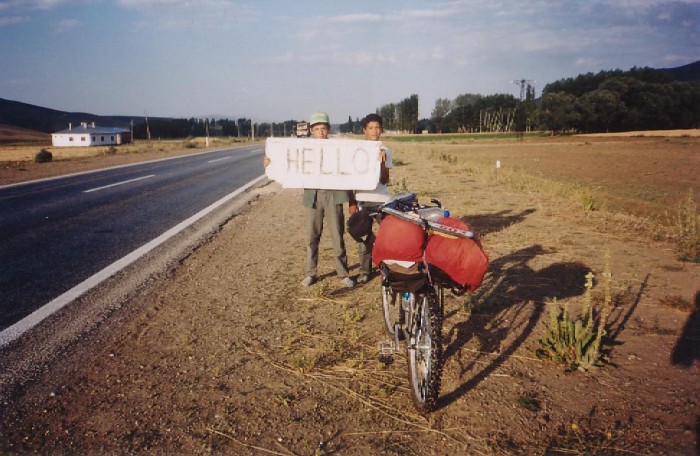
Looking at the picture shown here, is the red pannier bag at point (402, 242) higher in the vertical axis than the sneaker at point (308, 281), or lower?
higher

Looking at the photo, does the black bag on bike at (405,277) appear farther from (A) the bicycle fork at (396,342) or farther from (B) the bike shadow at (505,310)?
(B) the bike shadow at (505,310)

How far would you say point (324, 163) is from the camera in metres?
4.28

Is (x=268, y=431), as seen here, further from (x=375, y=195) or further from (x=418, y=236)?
(x=375, y=195)

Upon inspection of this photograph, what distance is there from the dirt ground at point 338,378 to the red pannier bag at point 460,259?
0.97m

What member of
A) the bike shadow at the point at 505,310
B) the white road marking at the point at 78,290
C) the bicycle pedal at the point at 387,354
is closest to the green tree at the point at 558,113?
the bike shadow at the point at 505,310

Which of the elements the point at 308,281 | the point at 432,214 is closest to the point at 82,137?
the point at 308,281

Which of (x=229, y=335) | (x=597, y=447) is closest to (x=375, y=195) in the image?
(x=229, y=335)

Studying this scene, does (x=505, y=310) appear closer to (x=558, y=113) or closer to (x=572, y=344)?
(x=572, y=344)

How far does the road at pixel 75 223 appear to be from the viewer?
5.07m

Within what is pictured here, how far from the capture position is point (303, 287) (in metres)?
5.25

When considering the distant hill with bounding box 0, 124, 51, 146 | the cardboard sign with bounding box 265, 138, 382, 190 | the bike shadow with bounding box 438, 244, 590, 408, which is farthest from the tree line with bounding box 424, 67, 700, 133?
the distant hill with bounding box 0, 124, 51, 146

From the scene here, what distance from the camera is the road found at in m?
5.07

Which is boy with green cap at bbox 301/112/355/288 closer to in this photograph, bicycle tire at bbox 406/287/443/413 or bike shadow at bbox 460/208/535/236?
bicycle tire at bbox 406/287/443/413

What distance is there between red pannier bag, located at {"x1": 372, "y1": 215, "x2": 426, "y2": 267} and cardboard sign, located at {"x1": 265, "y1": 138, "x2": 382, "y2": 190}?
140 cm
